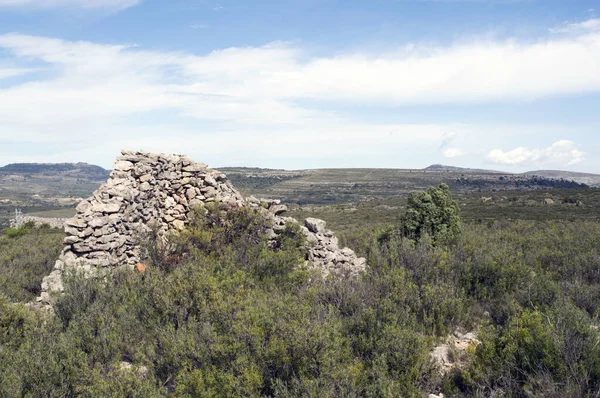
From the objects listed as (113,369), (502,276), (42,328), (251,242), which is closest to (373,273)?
(502,276)

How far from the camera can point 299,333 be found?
7590mm

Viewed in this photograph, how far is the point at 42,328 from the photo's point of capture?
378 inches

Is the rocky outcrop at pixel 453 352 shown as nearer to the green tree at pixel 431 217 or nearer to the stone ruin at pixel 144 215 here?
the stone ruin at pixel 144 215

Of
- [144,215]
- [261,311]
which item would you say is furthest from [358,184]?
[261,311]

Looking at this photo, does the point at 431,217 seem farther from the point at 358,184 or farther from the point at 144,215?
the point at 358,184

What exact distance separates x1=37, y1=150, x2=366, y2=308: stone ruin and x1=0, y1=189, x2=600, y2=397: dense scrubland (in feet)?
5.48

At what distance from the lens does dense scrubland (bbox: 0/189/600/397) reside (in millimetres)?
7133

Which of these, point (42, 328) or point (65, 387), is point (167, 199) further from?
point (65, 387)

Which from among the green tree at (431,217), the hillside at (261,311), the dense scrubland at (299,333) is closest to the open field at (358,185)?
the green tree at (431,217)

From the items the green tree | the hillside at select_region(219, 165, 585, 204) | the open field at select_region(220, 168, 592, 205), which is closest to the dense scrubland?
the green tree

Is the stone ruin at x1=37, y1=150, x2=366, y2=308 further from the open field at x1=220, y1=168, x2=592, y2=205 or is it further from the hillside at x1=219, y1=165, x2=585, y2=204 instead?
the hillside at x1=219, y1=165, x2=585, y2=204

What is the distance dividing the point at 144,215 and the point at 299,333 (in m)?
11.1

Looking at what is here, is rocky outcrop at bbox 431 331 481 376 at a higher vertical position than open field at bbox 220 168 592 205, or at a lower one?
lower

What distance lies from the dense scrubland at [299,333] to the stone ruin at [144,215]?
167cm
